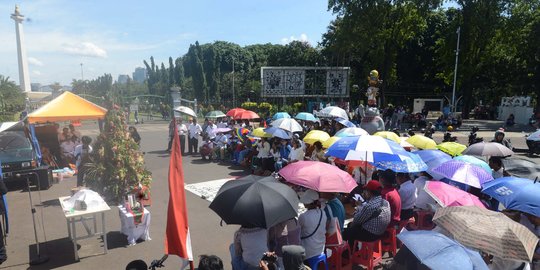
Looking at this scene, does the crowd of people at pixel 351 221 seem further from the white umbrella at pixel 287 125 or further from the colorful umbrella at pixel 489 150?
the white umbrella at pixel 287 125

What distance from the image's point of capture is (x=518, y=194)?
173 inches

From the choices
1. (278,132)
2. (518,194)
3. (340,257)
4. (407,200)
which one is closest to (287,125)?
(278,132)

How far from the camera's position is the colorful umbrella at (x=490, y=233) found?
3.10m

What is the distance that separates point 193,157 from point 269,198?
11719mm

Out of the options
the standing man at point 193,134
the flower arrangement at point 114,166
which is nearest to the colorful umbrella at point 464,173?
the flower arrangement at point 114,166

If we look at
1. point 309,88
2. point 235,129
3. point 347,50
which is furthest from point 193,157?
point 347,50

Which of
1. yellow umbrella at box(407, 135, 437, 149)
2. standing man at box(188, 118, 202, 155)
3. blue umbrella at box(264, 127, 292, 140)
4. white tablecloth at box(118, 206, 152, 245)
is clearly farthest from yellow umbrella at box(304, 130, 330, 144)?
standing man at box(188, 118, 202, 155)

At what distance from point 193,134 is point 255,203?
39.1 feet

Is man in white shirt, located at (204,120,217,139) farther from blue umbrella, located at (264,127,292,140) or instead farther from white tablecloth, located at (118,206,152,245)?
white tablecloth, located at (118,206,152,245)

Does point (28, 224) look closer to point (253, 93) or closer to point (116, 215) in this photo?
point (116, 215)

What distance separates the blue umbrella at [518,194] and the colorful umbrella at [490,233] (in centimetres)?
96

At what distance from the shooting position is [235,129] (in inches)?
601

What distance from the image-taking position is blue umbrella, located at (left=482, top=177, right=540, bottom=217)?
4.21 metres

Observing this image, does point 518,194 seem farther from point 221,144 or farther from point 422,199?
point 221,144
